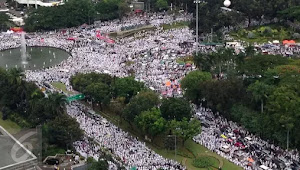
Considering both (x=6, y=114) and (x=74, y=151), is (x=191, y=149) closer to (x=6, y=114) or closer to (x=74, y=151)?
(x=74, y=151)

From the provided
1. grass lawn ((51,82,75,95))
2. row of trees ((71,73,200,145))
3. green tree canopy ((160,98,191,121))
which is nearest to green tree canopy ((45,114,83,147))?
row of trees ((71,73,200,145))

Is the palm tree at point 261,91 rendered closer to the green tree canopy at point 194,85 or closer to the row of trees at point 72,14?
the green tree canopy at point 194,85

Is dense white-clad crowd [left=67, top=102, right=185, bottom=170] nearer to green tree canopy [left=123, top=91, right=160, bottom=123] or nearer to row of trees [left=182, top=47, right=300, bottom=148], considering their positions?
green tree canopy [left=123, top=91, right=160, bottom=123]

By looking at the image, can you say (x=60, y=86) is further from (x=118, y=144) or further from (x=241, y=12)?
(x=241, y=12)

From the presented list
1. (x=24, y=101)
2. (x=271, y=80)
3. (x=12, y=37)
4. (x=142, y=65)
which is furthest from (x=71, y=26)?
(x=271, y=80)

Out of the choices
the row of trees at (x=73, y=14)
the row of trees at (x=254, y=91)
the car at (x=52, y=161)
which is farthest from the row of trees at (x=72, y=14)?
the car at (x=52, y=161)
